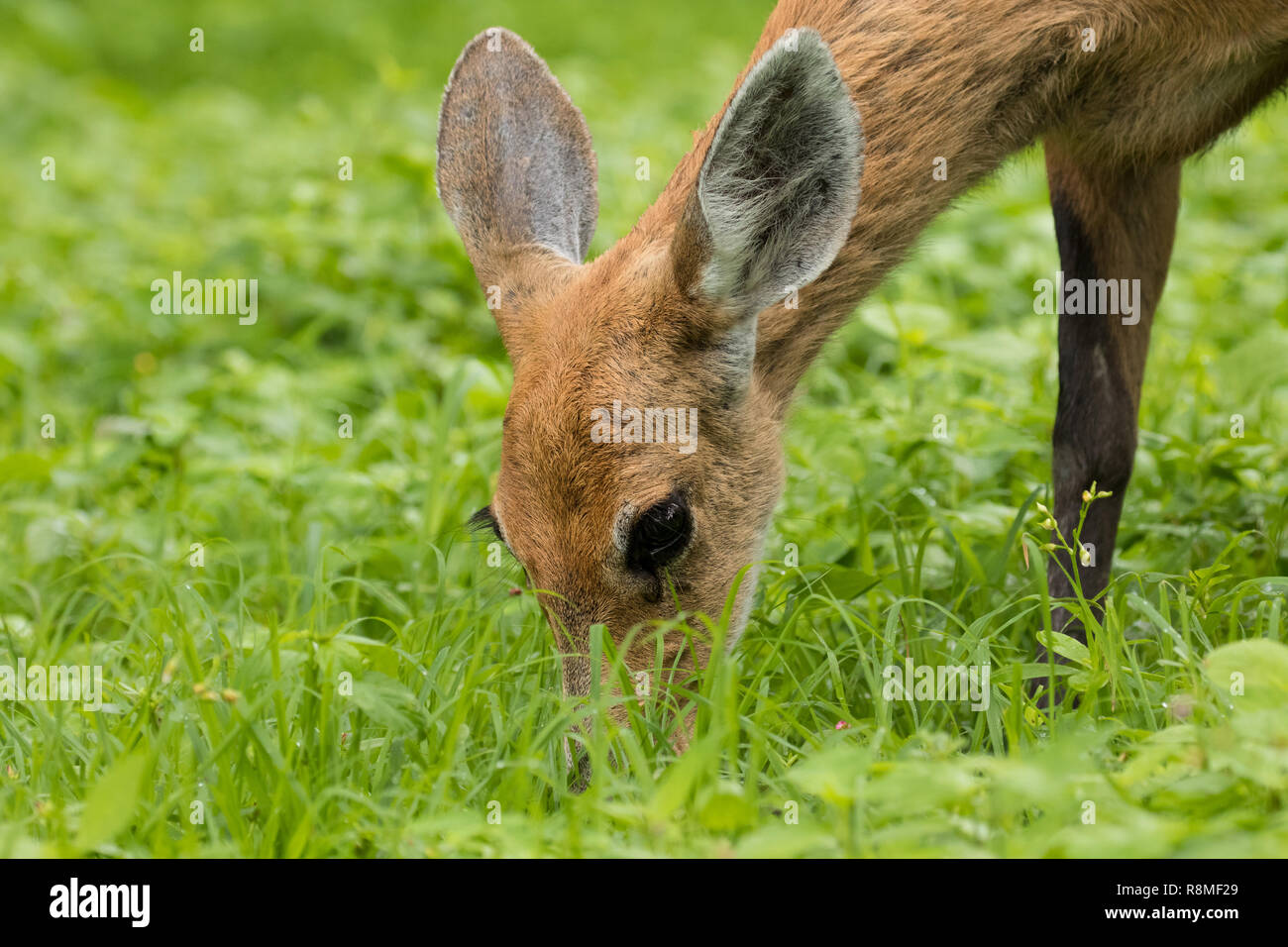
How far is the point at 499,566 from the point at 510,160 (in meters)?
1.25

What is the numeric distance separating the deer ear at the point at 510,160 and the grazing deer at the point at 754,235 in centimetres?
1

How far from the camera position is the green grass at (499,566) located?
116 inches

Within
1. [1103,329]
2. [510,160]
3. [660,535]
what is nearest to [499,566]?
[660,535]

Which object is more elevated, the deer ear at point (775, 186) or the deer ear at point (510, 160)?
the deer ear at point (510, 160)

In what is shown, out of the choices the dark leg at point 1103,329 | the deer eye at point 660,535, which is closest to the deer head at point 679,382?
the deer eye at point 660,535

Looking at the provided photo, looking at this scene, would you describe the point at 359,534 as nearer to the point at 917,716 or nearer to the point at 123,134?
the point at 917,716

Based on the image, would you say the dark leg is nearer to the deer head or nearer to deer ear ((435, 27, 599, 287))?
the deer head

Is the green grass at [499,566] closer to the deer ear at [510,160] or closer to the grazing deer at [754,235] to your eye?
the grazing deer at [754,235]

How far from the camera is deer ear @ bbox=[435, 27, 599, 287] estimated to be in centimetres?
448

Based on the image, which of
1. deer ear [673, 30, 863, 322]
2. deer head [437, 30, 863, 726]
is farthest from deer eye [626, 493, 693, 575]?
deer ear [673, 30, 863, 322]

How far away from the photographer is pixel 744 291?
3891 mm

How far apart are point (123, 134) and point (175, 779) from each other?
33.8 ft
